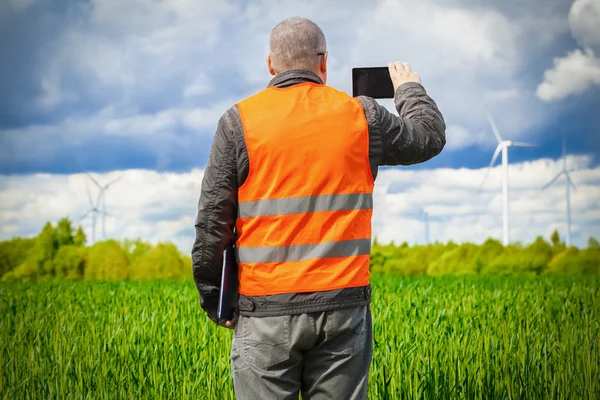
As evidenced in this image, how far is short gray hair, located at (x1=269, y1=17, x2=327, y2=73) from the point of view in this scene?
2.59 meters

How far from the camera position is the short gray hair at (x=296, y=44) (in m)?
2.59

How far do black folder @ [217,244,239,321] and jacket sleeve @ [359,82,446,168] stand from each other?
787 millimetres

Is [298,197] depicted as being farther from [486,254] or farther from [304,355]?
[486,254]

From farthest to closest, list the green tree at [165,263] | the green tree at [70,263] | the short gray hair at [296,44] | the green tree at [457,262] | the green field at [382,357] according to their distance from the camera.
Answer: the green tree at [457,262]
the green tree at [70,263]
the green tree at [165,263]
the green field at [382,357]
the short gray hair at [296,44]

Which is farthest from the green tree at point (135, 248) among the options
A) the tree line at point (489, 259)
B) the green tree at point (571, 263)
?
the green tree at point (571, 263)

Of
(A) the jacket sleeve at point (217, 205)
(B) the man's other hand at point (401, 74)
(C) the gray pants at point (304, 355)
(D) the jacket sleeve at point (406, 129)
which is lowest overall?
(C) the gray pants at point (304, 355)

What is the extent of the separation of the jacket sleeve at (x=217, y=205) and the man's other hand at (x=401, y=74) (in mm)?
985

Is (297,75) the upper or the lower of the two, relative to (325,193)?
upper

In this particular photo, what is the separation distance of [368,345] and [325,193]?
717 mm

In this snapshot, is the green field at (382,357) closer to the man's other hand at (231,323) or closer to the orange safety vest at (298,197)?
the man's other hand at (231,323)

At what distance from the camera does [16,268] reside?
19.9 meters

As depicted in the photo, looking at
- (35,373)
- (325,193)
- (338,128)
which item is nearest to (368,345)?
(325,193)

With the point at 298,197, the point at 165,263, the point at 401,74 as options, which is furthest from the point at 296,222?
the point at 165,263

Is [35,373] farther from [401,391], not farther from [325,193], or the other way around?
[325,193]
